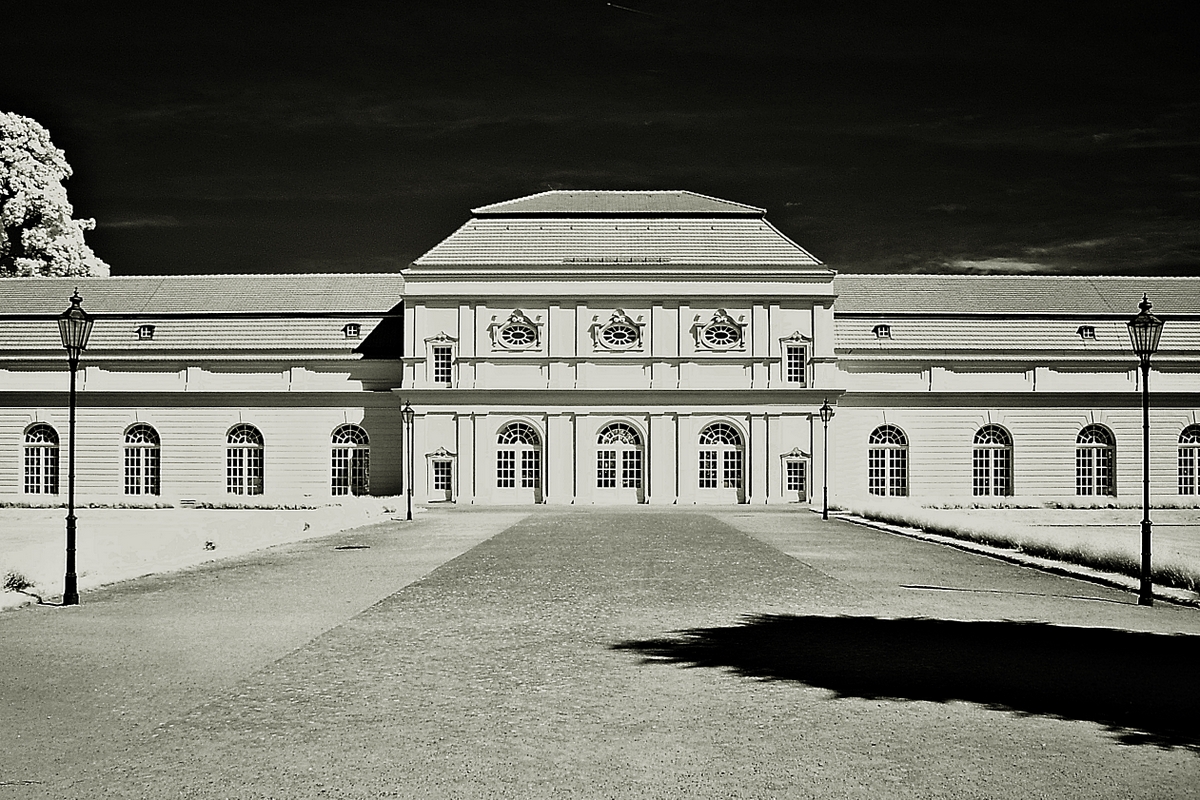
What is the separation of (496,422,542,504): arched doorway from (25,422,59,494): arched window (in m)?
18.3

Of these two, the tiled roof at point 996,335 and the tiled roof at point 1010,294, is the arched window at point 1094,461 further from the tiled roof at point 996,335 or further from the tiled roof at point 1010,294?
the tiled roof at point 1010,294

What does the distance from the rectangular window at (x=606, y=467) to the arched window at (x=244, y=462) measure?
1374cm

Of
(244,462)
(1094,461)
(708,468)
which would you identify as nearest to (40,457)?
(244,462)

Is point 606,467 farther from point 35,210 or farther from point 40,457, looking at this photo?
point 35,210

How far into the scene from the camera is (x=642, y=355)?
1933 inches

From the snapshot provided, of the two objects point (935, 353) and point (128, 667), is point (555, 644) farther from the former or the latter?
point (935, 353)

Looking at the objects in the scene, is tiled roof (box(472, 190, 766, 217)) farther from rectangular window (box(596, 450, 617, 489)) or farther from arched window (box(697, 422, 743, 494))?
rectangular window (box(596, 450, 617, 489))

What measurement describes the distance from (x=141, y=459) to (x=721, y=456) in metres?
23.4

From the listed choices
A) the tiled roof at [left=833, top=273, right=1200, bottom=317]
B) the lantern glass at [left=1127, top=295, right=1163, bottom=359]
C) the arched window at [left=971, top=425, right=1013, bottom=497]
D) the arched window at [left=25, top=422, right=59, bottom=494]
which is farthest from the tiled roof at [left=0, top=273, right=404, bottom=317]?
the lantern glass at [left=1127, top=295, right=1163, bottom=359]

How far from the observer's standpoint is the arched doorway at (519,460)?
49.2 meters

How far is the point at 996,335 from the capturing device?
52281 millimetres

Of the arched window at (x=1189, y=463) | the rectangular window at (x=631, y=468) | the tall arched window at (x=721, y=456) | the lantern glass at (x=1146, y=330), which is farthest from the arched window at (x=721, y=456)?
the lantern glass at (x=1146, y=330)

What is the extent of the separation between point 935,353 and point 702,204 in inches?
441

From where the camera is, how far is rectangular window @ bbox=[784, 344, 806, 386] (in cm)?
4938
